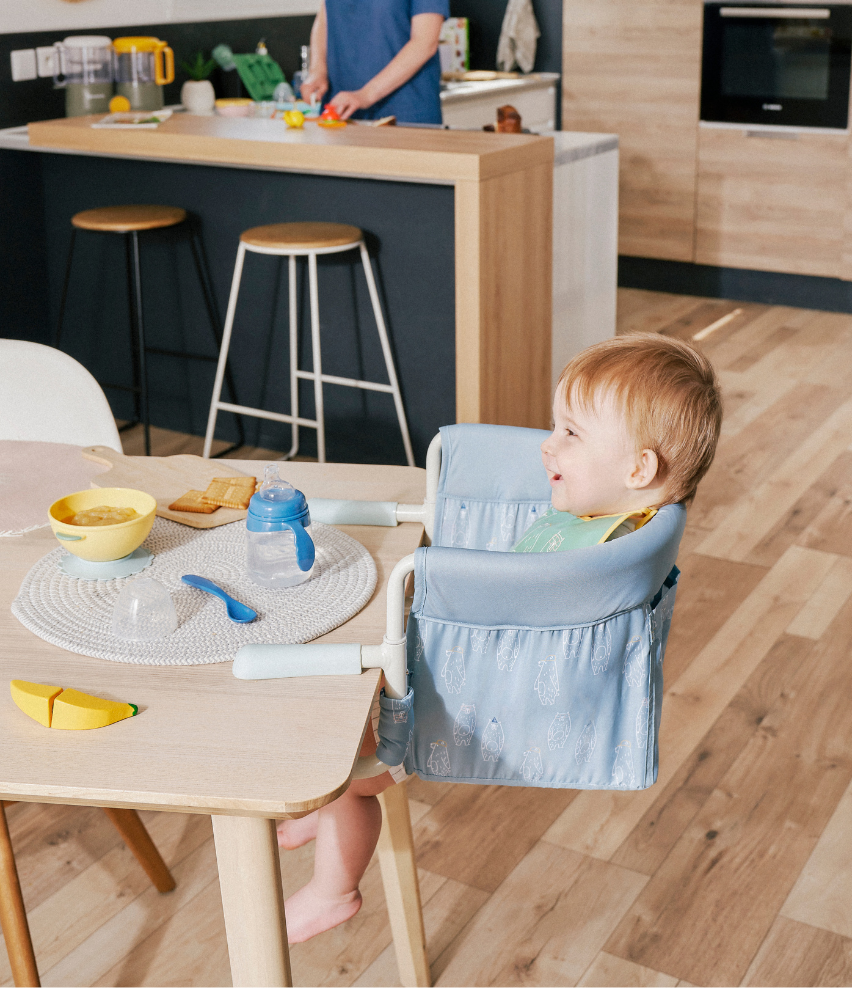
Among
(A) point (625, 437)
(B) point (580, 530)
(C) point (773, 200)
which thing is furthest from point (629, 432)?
(C) point (773, 200)

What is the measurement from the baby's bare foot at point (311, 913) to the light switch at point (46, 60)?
3126mm

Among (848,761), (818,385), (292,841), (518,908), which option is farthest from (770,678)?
(818,385)

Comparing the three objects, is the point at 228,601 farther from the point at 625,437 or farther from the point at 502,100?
the point at 502,100

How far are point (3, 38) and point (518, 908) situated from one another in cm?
311

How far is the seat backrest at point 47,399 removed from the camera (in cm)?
179

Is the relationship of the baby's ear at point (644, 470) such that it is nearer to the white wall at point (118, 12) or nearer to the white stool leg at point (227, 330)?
the white stool leg at point (227, 330)

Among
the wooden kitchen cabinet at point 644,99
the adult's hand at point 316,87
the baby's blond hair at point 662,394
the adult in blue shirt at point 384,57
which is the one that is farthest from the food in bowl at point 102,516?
the wooden kitchen cabinet at point 644,99

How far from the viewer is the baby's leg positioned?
133cm

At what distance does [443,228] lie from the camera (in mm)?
2994

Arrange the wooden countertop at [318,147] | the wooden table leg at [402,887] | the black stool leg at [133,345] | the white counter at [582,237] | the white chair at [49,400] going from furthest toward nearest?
the black stool leg at [133,345], the white counter at [582,237], the wooden countertop at [318,147], the white chair at [49,400], the wooden table leg at [402,887]

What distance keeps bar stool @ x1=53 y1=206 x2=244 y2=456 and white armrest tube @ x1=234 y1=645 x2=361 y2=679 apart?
7.60 ft

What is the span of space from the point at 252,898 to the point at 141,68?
3388 millimetres

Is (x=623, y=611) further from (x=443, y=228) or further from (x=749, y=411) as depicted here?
(x=749, y=411)

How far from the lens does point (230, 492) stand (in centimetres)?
136
